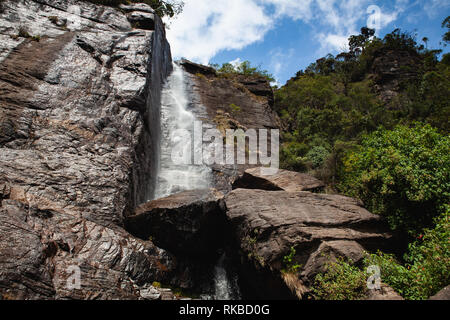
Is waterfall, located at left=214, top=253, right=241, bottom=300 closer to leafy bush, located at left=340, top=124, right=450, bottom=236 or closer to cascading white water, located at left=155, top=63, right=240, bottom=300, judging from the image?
cascading white water, located at left=155, top=63, right=240, bottom=300

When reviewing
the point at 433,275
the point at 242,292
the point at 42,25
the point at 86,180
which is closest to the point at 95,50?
the point at 42,25

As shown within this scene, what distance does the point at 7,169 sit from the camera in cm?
900

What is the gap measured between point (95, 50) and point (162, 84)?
25.0 ft

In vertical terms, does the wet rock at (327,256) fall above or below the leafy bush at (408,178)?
below

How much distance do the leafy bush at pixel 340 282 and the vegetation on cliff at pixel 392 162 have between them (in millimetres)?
25

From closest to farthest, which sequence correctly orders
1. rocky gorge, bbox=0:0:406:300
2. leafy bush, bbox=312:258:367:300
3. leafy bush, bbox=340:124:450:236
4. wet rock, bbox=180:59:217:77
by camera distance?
leafy bush, bbox=312:258:367:300
rocky gorge, bbox=0:0:406:300
leafy bush, bbox=340:124:450:236
wet rock, bbox=180:59:217:77

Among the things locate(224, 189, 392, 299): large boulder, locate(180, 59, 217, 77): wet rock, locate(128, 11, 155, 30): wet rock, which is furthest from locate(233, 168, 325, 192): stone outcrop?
locate(180, 59, 217, 77): wet rock

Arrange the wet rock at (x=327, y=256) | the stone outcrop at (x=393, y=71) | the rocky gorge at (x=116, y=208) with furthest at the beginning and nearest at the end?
the stone outcrop at (x=393, y=71) < the wet rock at (x=327, y=256) < the rocky gorge at (x=116, y=208)

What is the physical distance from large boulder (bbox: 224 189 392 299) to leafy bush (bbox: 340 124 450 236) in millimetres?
1015

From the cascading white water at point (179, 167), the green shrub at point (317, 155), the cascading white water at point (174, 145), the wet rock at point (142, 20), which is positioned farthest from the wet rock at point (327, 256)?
the wet rock at point (142, 20)

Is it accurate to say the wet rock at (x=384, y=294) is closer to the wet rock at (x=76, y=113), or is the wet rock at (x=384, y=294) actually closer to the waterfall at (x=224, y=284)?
the waterfall at (x=224, y=284)

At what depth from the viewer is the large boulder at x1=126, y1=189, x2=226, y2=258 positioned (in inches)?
406

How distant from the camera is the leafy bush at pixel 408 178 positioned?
31.4 ft
